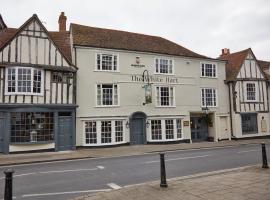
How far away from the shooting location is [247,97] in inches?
942

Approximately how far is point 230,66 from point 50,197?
23.5m

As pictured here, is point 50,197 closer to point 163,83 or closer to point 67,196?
point 67,196

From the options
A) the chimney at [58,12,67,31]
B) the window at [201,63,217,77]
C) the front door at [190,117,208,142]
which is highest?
the chimney at [58,12,67,31]

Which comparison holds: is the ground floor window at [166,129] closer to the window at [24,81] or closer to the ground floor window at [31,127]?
the ground floor window at [31,127]

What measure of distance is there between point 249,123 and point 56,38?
65.5 ft

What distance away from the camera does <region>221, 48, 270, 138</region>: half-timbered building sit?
23.3 metres

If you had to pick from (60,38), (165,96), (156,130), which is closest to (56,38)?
(60,38)

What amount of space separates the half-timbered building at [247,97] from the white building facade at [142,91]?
825 millimetres

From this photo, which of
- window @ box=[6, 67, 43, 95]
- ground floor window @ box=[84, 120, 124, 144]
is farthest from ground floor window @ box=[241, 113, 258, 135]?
window @ box=[6, 67, 43, 95]

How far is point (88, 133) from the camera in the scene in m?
18.0

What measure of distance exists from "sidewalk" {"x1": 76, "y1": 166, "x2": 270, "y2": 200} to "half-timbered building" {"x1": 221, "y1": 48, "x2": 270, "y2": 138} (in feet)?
56.1

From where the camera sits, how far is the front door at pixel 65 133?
54.7 ft

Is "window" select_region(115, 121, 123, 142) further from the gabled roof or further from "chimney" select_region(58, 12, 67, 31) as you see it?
"chimney" select_region(58, 12, 67, 31)

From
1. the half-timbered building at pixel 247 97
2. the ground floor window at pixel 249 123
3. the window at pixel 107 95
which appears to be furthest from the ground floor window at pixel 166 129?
the ground floor window at pixel 249 123
